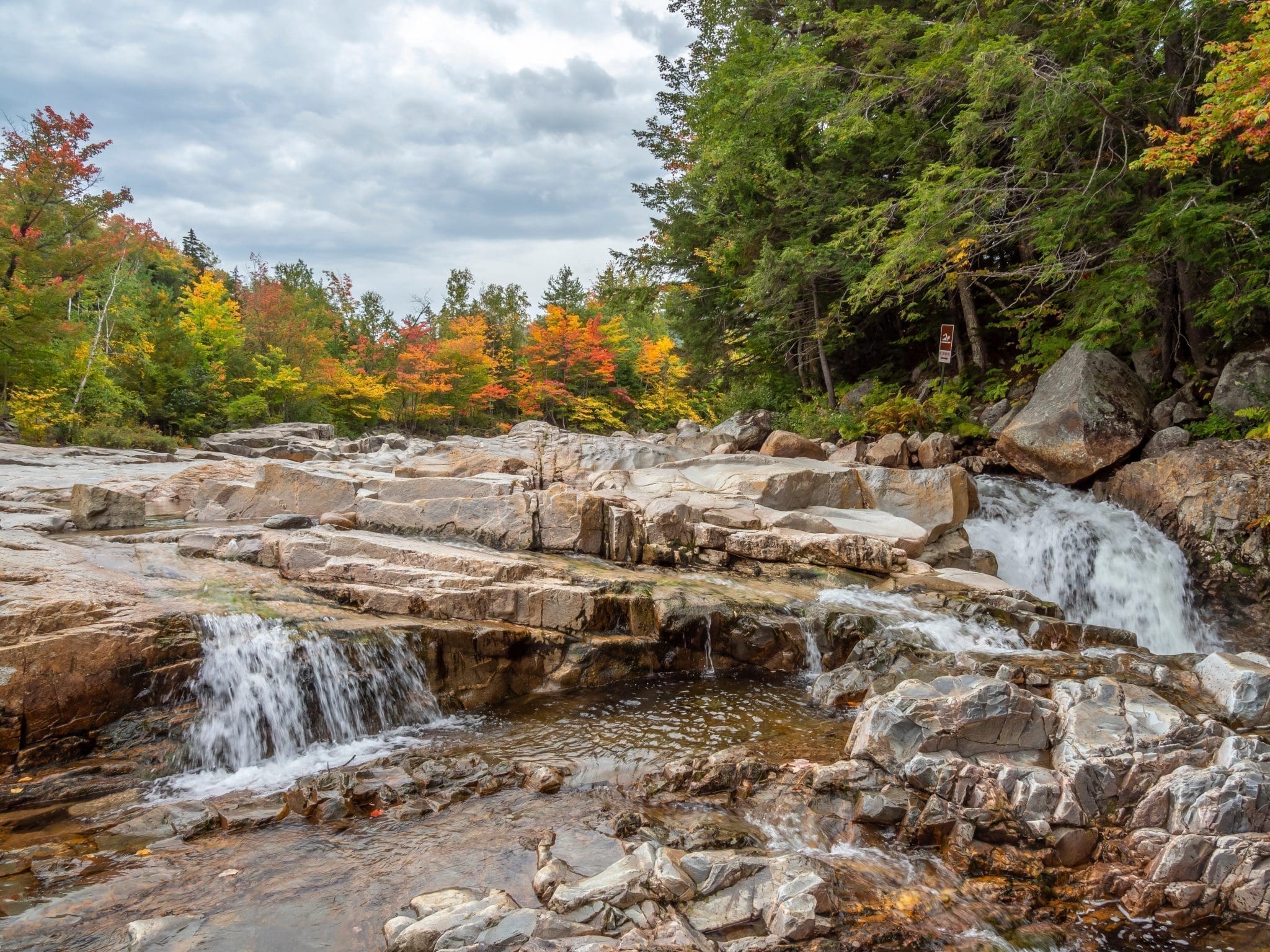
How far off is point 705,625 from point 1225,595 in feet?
27.1

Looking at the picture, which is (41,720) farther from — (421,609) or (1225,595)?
(1225,595)

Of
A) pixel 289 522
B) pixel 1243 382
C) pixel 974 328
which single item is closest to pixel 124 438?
pixel 289 522

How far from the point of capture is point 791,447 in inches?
585

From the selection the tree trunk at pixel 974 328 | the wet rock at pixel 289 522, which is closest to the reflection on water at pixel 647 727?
the wet rock at pixel 289 522

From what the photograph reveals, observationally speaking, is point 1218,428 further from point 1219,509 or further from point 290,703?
point 290,703

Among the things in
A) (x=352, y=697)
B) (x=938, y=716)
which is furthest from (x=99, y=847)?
(x=938, y=716)

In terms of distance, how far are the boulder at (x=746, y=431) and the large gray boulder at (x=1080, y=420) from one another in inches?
264

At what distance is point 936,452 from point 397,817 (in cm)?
1292

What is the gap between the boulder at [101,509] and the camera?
9.37 m

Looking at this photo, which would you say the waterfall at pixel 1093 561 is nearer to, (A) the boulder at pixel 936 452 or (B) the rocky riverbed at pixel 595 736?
(B) the rocky riverbed at pixel 595 736

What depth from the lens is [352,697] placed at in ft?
19.8

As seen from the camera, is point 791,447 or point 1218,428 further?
point 791,447

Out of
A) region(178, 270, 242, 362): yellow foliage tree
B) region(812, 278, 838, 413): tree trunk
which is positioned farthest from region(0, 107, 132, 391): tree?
region(812, 278, 838, 413): tree trunk

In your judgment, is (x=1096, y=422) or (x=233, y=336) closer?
(x=1096, y=422)
